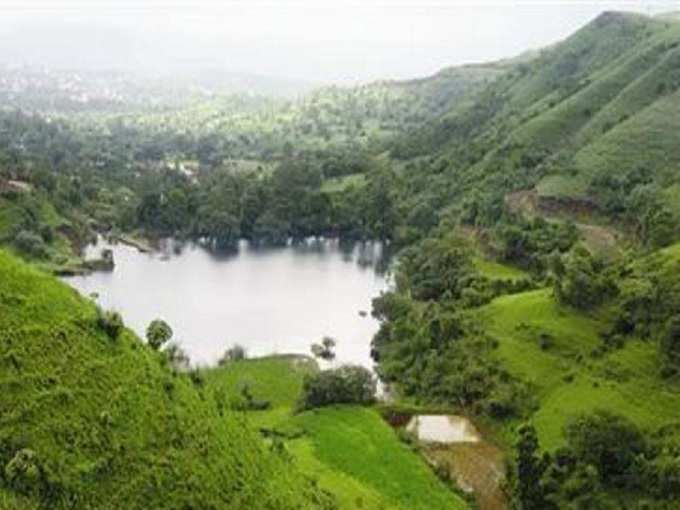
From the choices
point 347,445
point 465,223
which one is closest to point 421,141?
point 465,223

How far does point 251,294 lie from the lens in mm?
116688

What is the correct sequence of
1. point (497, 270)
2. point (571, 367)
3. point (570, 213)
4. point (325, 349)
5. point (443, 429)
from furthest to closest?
point (570, 213), point (497, 270), point (325, 349), point (571, 367), point (443, 429)

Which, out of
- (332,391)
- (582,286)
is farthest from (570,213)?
(332,391)

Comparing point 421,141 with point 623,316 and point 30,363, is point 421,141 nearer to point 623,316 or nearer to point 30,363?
point 623,316

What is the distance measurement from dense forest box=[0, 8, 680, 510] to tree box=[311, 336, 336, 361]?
3.75 meters

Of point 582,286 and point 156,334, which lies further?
point 582,286

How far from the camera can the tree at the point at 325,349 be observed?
93.6 metres

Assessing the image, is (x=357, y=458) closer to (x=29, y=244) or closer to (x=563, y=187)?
(x=29, y=244)

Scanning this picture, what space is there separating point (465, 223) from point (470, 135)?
168 feet

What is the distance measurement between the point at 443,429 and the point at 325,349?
28731 mm

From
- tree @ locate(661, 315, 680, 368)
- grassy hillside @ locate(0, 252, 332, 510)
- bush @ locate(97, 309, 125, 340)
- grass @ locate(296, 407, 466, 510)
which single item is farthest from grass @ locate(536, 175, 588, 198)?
bush @ locate(97, 309, 125, 340)

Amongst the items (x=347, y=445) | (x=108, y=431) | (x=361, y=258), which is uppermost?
(x=108, y=431)

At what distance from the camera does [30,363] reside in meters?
41.8

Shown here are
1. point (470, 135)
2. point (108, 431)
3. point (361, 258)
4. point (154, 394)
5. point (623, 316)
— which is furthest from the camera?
point (470, 135)
